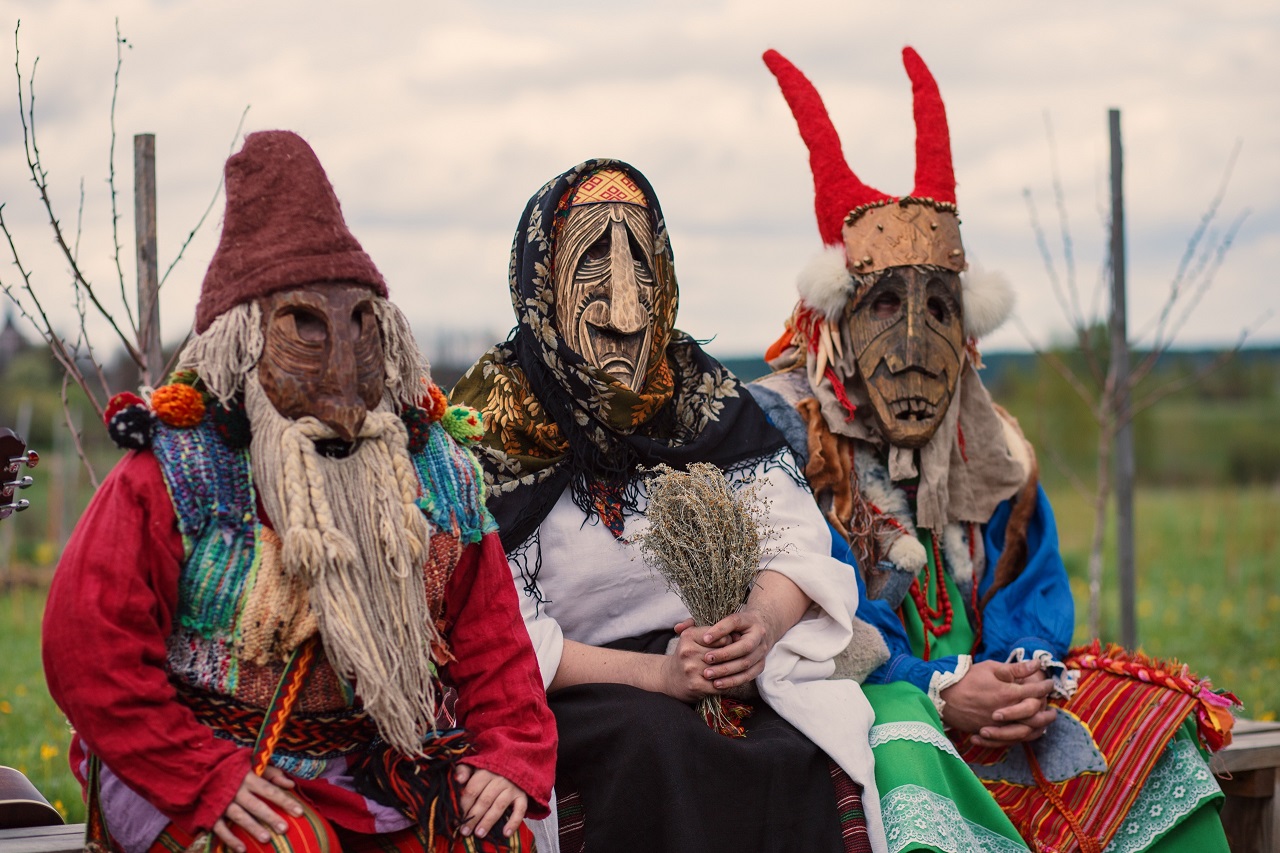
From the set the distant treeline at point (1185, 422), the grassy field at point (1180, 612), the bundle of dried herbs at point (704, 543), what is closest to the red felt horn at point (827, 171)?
the bundle of dried herbs at point (704, 543)

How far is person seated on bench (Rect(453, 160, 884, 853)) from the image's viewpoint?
323 cm

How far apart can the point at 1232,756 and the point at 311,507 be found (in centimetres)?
300

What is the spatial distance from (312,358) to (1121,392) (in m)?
4.38

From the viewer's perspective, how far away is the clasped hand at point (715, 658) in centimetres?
330

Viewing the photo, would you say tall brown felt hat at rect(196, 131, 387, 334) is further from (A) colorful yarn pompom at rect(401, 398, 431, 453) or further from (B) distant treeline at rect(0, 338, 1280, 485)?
(B) distant treeline at rect(0, 338, 1280, 485)

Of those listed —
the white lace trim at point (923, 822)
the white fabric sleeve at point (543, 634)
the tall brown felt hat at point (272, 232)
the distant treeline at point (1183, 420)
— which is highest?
the tall brown felt hat at point (272, 232)

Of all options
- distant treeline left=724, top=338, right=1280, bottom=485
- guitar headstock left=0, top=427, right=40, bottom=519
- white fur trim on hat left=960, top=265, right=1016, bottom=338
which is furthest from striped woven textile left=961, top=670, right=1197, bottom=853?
distant treeline left=724, top=338, right=1280, bottom=485

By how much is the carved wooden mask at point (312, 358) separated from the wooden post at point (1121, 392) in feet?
13.8

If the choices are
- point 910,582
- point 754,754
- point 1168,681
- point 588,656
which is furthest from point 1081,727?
point 588,656

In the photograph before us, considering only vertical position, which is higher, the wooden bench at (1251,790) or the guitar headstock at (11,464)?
the guitar headstock at (11,464)

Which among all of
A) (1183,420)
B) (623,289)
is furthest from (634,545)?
(1183,420)

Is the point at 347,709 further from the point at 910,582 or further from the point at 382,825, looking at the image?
the point at 910,582

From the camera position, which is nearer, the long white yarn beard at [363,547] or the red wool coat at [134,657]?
the red wool coat at [134,657]

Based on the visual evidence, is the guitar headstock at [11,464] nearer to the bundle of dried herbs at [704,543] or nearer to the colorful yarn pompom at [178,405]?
the colorful yarn pompom at [178,405]
